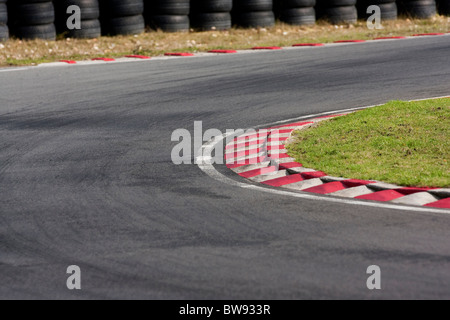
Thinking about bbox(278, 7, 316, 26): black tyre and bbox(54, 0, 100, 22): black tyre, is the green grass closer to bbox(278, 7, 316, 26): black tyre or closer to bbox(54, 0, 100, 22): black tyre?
bbox(54, 0, 100, 22): black tyre

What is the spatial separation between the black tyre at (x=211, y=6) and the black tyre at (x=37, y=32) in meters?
4.16

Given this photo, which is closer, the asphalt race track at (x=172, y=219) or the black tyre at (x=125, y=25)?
the asphalt race track at (x=172, y=219)

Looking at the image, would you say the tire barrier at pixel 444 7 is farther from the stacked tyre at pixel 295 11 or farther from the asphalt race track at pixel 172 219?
the asphalt race track at pixel 172 219

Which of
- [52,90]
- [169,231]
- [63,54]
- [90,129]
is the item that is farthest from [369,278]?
[63,54]

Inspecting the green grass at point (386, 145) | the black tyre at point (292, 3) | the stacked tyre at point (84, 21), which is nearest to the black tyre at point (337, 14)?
the black tyre at point (292, 3)

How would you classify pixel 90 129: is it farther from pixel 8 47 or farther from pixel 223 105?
pixel 8 47

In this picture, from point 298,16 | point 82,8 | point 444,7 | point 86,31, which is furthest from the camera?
point 444,7

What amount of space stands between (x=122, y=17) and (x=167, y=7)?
1.28 meters

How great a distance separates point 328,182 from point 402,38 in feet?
44.4

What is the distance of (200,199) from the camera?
Result: 796 cm

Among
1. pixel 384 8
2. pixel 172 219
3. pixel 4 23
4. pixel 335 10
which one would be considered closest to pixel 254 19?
pixel 335 10

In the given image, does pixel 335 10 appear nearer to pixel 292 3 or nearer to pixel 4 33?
pixel 292 3

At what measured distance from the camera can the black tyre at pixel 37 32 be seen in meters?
20.1

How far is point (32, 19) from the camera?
65.9 ft
